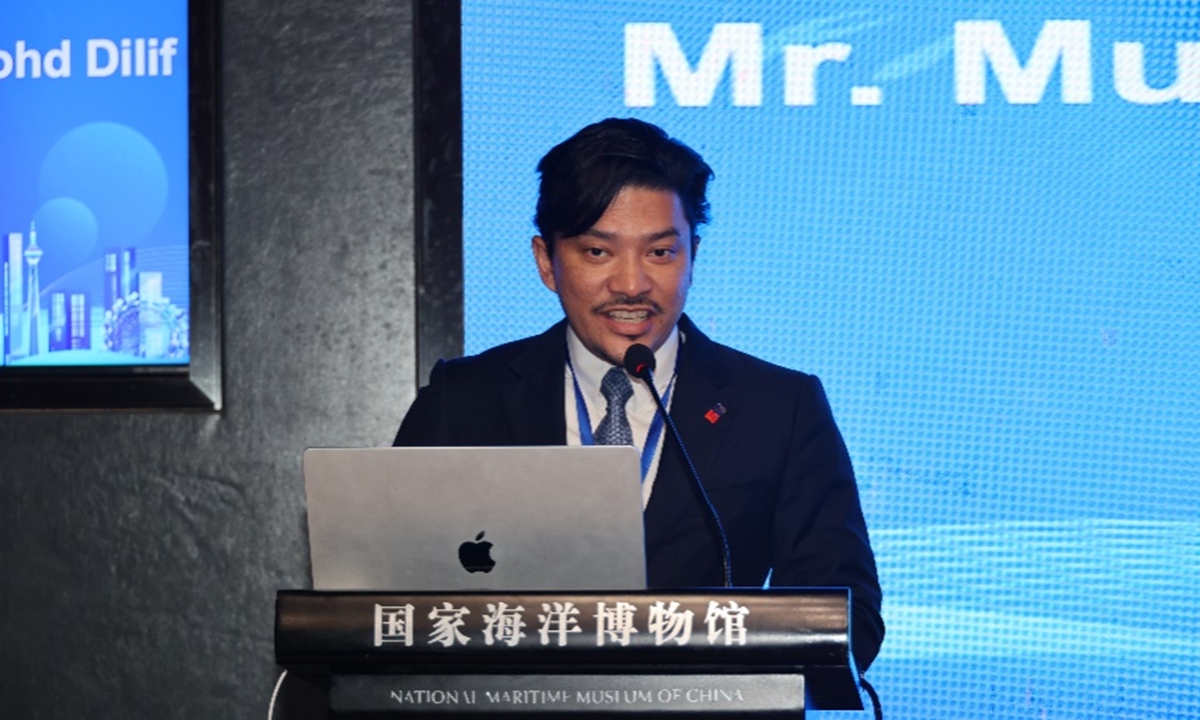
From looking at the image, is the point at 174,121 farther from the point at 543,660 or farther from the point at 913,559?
the point at 543,660

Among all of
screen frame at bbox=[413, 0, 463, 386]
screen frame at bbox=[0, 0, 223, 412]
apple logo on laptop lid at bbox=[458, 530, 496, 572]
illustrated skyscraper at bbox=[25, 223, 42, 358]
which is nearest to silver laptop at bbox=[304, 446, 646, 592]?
apple logo on laptop lid at bbox=[458, 530, 496, 572]

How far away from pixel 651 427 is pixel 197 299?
1.41m

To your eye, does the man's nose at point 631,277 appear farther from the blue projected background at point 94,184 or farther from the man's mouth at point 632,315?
the blue projected background at point 94,184

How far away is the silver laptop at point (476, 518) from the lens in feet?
5.16

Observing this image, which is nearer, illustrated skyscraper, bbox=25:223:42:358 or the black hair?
the black hair

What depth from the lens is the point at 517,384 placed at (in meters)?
2.41

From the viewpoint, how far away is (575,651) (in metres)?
1.53

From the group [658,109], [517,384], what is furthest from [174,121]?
[517,384]

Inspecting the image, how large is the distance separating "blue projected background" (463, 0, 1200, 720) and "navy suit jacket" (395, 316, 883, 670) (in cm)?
74

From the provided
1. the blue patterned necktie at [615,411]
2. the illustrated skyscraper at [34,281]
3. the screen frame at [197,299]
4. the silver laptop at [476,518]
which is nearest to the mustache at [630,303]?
the blue patterned necktie at [615,411]

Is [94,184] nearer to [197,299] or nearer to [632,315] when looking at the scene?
[197,299]

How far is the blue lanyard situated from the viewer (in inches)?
87.4

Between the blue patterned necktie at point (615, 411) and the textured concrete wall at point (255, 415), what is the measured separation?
1049 millimetres

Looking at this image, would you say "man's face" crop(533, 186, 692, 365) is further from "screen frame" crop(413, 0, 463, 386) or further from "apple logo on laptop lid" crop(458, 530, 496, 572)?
"screen frame" crop(413, 0, 463, 386)
